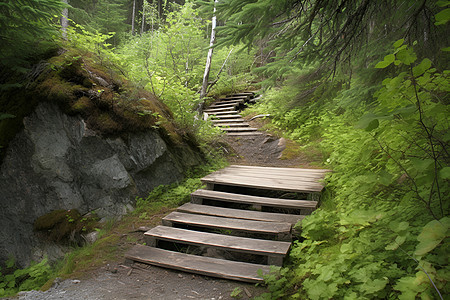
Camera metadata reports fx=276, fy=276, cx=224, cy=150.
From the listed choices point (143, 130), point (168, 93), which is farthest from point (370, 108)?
point (168, 93)

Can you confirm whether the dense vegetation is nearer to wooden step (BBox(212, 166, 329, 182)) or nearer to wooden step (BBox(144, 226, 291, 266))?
wooden step (BBox(144, 226, 291, 266))

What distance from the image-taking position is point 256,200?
4.52 meters

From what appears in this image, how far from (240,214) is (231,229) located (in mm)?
379

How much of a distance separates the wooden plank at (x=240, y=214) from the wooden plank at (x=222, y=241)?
48 cm

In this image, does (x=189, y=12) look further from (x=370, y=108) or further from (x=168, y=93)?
(x=370, y=108)

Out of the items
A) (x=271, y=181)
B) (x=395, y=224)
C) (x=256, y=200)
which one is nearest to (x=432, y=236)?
(x=395, y=224)

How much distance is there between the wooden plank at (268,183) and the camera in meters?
4.51

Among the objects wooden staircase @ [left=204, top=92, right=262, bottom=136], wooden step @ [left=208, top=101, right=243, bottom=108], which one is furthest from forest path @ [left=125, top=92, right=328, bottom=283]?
wooden step @ [left=208, top=101, right=243, bottom=108]

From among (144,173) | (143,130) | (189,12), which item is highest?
(189,12)

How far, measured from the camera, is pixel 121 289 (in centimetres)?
303

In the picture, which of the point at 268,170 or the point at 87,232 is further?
the point at 268,170

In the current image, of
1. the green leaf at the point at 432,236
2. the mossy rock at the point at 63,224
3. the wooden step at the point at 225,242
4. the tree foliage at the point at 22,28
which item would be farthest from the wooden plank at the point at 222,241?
the tree foliage at the point at 22,28

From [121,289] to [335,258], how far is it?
2.28 m

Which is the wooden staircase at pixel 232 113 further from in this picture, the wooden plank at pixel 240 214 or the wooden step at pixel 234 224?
the wooden step at pixel 234 224
